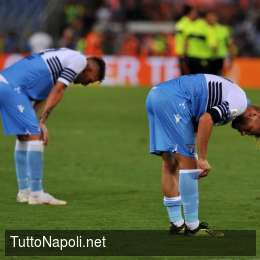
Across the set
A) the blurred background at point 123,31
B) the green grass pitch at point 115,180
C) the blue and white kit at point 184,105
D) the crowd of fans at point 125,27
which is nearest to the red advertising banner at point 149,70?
the blurred background at point 123,31

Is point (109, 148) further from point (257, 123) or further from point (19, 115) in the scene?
point (257, 123)

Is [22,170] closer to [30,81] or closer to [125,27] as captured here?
[30,81]

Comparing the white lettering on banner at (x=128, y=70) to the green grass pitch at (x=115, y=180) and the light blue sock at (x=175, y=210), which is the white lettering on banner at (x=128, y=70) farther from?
the light blue sock at (x=175, y=210)

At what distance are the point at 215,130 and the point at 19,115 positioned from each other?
9487 mm

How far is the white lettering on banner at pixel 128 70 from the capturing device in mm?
32688

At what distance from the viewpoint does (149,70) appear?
3278 cm

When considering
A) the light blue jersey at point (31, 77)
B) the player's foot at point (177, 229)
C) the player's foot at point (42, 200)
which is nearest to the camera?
the player's foot at point (177, 229)

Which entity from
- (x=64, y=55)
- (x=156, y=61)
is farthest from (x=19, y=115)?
(x=156, y=61)

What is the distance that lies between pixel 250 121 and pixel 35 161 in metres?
3.19

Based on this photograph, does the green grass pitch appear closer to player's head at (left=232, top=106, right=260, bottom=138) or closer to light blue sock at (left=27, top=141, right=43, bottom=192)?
light blue sock at (left=27, top=141, right=43, bottom=192)

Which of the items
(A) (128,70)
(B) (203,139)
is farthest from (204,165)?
(A) (128,70)

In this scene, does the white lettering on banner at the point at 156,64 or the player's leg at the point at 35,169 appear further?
the white lettering on banner at the point at 156,64

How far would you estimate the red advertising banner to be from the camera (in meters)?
32.1

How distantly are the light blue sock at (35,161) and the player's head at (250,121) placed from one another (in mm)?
3027
